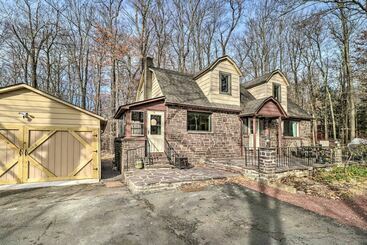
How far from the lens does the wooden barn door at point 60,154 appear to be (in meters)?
7.79

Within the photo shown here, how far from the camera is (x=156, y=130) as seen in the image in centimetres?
1061

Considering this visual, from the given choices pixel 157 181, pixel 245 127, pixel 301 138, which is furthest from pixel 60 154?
pixel 301 138

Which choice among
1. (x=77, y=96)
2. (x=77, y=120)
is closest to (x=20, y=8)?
(x=77, y=96)

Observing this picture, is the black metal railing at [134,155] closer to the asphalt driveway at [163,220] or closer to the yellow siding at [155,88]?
the asphalt driveway at [163,220]

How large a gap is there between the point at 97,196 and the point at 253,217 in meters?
4.55

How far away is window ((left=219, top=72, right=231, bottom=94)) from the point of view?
12.8 m

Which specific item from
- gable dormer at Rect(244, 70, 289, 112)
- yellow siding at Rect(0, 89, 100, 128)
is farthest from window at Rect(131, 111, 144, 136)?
gable dormer at Rect(244, 70, 289, 112)

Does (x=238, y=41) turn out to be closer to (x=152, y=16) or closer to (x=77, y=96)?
(x=152, y=16)

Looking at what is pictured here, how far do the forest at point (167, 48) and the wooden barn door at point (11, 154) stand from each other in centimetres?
1145

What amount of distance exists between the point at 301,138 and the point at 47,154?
1594 cm

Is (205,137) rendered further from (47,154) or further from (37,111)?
(37,111)

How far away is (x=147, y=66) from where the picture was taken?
13680 millimetres

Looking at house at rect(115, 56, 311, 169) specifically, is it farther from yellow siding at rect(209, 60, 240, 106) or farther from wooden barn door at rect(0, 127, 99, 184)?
wooden barn door at rect(0, 127, 99, 184)

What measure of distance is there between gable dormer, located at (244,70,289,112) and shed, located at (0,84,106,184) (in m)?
11.5
